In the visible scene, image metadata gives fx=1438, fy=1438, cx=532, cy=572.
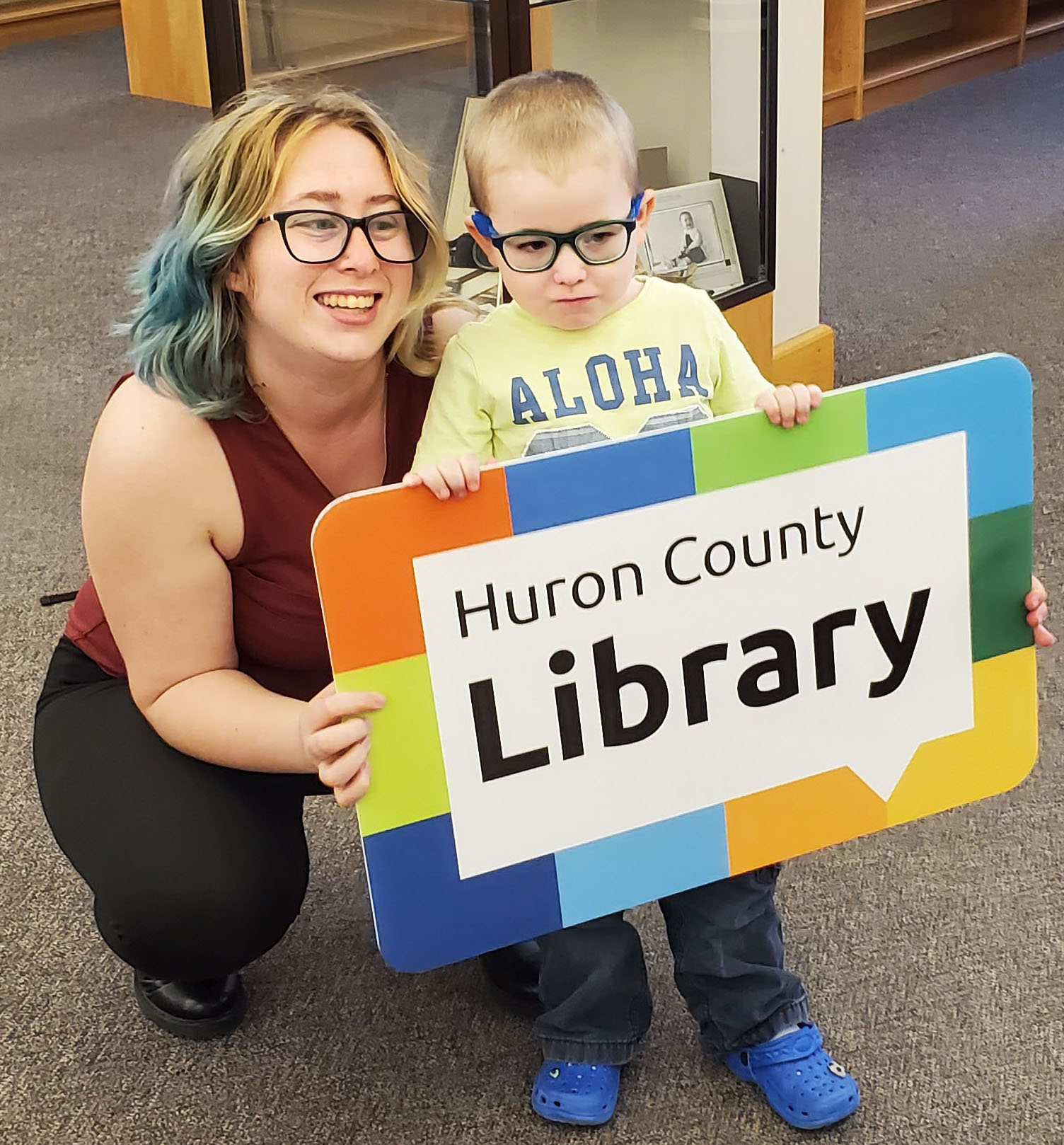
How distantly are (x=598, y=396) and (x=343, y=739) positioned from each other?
0.36 meters

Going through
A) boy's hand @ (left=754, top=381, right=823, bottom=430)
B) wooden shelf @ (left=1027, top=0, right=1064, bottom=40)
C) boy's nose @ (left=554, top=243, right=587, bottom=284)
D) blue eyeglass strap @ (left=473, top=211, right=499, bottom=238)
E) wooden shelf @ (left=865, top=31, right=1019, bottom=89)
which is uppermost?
blue eyeglass strap @ (left=473, top=211, right=499, bottom=238)

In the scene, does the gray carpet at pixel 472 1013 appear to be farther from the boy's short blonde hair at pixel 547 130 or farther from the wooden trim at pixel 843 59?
the wooden trim at pixel 843 59

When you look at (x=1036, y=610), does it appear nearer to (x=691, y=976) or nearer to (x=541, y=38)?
(x=691, y=976)

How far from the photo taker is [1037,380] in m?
2.69

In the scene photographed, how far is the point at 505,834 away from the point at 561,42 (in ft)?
4.55

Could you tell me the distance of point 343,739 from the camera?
3.39 ft

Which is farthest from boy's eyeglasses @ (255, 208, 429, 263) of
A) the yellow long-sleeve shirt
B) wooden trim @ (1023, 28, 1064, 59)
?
wooden trim @ (1023, 28, 1064, 59)

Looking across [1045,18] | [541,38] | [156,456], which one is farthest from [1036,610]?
[1045,18]

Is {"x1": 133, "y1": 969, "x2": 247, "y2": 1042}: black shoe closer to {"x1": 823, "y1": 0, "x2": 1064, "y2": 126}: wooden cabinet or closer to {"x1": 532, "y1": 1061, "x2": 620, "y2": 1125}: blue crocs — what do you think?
{"x1": 532, "y1": 1061, "x2": 620, "y2": 1125}: blue crocs

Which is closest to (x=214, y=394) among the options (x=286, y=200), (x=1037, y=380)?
(x=286, y=200)

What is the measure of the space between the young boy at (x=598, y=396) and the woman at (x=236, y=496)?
0.09 m

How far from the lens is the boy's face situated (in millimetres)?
1112

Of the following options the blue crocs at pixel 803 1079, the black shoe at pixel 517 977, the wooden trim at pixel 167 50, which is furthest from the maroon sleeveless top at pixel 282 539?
the wooden trim at pixel 167 50

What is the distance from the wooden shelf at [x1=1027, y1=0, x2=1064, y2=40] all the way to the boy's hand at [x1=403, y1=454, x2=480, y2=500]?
475cm
